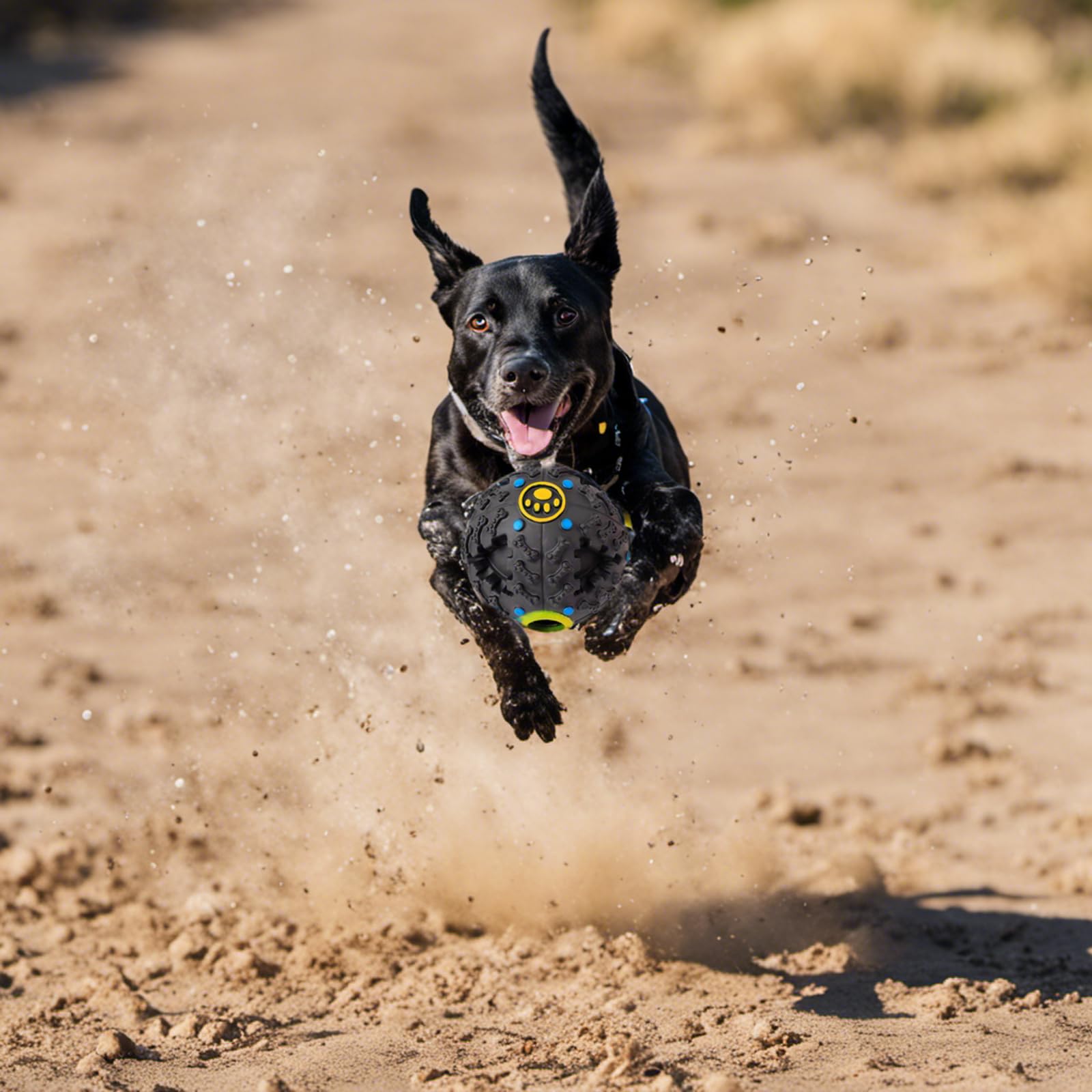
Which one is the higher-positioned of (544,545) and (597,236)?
(597,236)

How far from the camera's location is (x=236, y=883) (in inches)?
226

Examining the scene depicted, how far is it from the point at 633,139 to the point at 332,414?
675 centimetres

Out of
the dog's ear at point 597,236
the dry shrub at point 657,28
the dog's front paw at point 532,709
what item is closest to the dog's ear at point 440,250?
the dog's ear at point 597,236

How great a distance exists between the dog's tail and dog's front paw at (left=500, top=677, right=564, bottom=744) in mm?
1465

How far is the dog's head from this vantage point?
154 inches

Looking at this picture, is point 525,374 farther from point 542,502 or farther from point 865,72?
point 865,72

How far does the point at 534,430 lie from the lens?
13.0ft

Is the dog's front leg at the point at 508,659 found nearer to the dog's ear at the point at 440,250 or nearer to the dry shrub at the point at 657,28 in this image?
the dog's ear at the point at 440,250

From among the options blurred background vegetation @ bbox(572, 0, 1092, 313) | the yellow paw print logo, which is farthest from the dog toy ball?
blurred background vegetation @ bbox(572, 0, 1092, 313)

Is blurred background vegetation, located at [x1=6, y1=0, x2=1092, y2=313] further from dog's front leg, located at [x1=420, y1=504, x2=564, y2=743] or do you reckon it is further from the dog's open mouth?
the dog's open mouth

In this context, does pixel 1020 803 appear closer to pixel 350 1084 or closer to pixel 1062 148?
pixel 350 1084

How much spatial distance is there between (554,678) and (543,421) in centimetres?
260

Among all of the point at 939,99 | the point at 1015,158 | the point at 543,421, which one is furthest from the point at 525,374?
the point at 939,99

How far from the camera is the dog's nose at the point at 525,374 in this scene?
12.5ft
